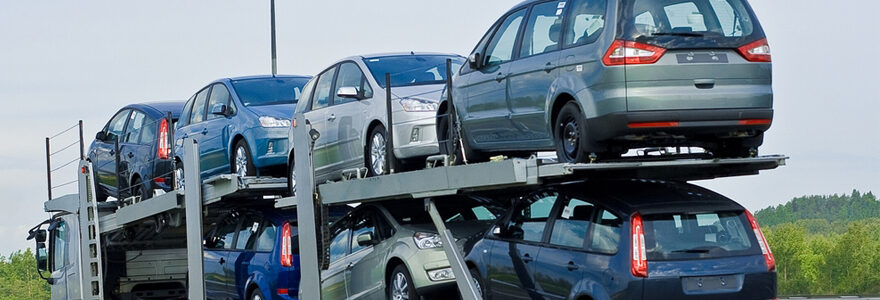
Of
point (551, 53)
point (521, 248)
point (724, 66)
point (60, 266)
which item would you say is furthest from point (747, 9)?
point (60, 266)

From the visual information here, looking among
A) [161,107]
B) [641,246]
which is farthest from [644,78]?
[161,107]

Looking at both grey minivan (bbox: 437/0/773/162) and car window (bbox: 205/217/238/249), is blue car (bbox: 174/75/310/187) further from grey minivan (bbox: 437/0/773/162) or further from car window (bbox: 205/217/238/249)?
grey minivan (bbox: 437/0/773/162)

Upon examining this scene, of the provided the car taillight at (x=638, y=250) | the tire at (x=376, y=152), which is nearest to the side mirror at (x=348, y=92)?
the tire at (x=376, y=152)

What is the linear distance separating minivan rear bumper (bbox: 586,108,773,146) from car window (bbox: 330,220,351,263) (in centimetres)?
387

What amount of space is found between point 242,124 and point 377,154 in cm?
261

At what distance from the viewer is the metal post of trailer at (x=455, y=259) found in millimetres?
10102

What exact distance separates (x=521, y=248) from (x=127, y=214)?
25.6 ft

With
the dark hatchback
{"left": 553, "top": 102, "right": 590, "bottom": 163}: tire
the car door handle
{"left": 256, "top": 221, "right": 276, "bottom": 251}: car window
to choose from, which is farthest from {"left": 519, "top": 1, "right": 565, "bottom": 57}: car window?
{"left": 256, "top": 221, "right": 276, "bottom": 251}: car window

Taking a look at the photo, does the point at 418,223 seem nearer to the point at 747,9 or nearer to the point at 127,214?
the point at 747,9

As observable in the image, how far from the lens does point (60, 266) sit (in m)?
18.6

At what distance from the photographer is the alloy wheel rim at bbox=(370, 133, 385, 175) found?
12.2m

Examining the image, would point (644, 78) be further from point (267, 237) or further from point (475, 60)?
point (267, 237)

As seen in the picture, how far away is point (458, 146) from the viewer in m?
11.1

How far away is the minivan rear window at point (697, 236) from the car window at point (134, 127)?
9.87 metres
